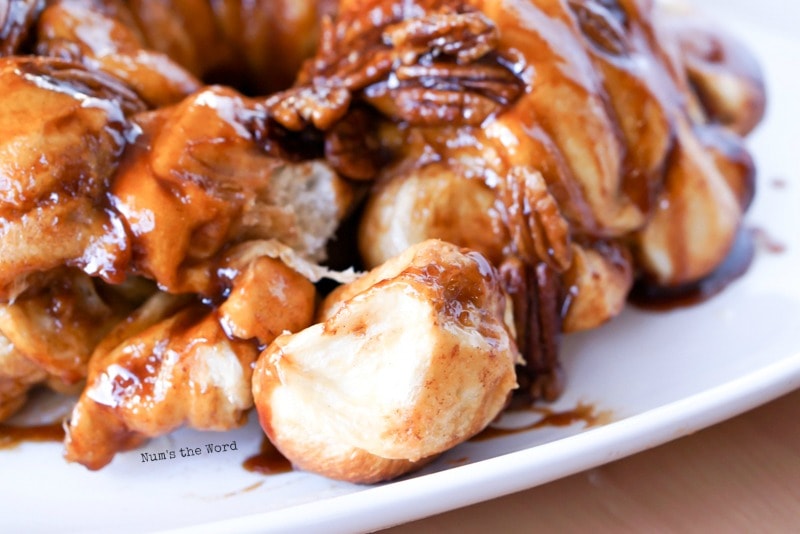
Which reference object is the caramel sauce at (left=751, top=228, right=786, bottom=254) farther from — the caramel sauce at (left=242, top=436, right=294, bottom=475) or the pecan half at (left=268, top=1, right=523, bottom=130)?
the caramel sauce at (left=242, top=436, right=294, bottom=475)

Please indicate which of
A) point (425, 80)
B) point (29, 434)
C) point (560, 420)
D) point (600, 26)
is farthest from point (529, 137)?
point (29, 434)

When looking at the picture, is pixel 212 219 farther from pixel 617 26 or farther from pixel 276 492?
pixel 617 26

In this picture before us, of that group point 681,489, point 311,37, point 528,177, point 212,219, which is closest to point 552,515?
point 681,489

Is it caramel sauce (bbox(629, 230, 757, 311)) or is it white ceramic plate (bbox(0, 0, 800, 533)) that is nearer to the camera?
white ceramic plate (bbox(0, 0, 800, 533))

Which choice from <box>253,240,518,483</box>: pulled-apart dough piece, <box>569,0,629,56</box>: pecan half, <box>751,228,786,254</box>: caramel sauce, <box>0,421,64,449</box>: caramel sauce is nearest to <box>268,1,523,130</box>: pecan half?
<box>569,0,629,56</box>: pecan half

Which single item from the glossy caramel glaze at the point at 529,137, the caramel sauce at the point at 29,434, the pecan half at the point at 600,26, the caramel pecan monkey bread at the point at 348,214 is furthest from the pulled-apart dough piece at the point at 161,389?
the pecan half at the point at 600,26

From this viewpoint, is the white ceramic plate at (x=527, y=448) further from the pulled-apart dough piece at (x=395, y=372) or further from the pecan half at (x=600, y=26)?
the pecan half at (x=600, y=26)
